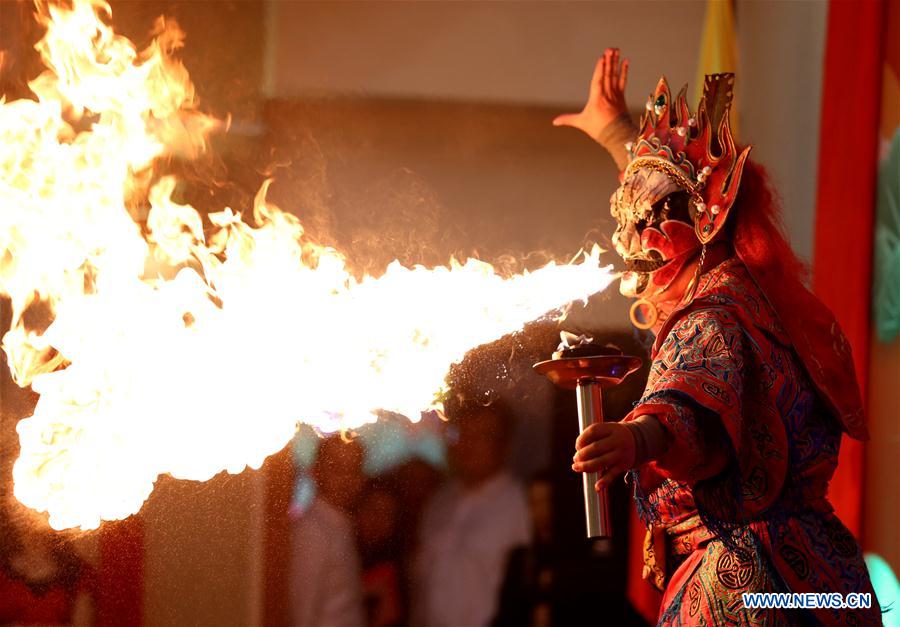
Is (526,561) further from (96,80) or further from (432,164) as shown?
(96,80)

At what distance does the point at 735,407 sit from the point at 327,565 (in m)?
2.89

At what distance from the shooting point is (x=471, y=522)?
14.9 ft

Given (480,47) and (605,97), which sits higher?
(480,47)

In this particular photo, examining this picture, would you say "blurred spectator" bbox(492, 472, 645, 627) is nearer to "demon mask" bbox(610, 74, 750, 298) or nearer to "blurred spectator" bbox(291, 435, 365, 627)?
"blurred spectator" bbox(291, 435, 365, 627)

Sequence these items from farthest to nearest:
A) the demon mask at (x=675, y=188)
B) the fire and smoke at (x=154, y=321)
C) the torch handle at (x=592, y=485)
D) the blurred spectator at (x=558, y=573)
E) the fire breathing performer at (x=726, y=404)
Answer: the blurred spectator at (x=558, y=573)
the fire and smoke at (x=154, y=321)
the demon mask at (x=675, y=188)
the torch handle at (x=592, y=485)
the fire breathing performer at (x=726, y=404)

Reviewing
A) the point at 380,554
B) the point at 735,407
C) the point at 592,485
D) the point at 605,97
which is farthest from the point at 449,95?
the point at 735,407

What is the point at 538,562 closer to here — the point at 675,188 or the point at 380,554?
the point at 380,554

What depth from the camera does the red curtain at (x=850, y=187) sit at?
345 centimetres

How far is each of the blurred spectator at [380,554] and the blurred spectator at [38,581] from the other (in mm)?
1195

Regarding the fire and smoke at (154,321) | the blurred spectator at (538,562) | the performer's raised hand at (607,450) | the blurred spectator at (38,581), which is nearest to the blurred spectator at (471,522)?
the blurred spectator at (538,562)

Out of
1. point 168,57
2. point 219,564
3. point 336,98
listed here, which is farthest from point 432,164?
point 219,564

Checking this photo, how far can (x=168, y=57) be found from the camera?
13.4 feet

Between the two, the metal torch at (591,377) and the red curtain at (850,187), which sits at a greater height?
the red curtain at (850,187)

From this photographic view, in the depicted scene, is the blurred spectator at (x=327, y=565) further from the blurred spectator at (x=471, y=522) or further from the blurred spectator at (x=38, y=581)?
the blurred spectator at (x=38, y=581)
